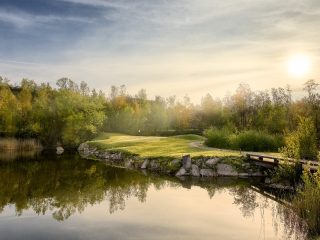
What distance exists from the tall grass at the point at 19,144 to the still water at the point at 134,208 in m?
27.5

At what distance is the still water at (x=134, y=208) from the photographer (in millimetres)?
18203

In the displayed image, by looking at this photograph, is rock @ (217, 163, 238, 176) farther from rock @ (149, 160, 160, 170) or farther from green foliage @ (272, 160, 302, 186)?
rock @ (149, 160, 160, 170)

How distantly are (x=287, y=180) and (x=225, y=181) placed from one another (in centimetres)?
535

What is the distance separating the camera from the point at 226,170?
1372 inches

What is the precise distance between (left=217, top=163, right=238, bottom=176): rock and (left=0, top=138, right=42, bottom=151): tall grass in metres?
40.0

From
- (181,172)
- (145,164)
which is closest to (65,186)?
(181,172)

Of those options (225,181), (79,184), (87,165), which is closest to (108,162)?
(87,165)

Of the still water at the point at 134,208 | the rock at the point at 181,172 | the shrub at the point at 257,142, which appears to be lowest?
the still water at the point at 134,208

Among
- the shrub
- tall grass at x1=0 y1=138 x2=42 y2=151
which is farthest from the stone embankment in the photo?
tall grass at x1=0 y1=138 x2=42 y2=151

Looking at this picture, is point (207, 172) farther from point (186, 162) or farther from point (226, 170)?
point (186, 162)

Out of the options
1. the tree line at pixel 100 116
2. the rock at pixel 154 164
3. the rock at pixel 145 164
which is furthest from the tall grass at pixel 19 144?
the rock at pixel 154 164

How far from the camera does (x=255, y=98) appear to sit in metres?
81.6

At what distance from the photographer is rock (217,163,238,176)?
34625 millimetres

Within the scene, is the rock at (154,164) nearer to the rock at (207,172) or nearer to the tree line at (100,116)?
the rock at (207,172)
